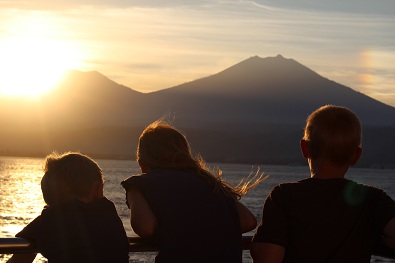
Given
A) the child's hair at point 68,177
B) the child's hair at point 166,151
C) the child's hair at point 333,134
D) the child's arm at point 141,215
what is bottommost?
the child's arm at point 141,215

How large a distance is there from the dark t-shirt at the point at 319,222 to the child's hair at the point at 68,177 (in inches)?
29.1

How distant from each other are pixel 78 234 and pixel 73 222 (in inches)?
2.1

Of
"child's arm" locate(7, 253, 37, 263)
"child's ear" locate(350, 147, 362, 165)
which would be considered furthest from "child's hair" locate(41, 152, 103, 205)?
"child's ear" locate(350, 147, 362, 165)

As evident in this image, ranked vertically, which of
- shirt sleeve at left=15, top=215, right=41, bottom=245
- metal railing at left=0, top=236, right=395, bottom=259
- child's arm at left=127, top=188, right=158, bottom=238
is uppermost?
child's arm at left=127, top=188, right=158, bottom=238

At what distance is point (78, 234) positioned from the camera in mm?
3559

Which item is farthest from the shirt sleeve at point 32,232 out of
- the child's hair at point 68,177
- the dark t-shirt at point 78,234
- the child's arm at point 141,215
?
the child's arm at point 141,215

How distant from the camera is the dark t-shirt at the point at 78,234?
349 centimetres

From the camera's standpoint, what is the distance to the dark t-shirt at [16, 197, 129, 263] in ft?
11.5

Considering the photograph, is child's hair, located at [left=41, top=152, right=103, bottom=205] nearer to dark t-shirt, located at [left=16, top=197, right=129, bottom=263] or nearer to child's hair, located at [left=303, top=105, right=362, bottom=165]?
dark t-shirt, located at [left=16, top=197, right=129, bottom=263]

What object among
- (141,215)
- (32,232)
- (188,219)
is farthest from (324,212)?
(32,232)

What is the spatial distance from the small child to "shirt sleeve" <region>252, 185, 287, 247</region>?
0.64 metres

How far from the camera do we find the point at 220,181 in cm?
381

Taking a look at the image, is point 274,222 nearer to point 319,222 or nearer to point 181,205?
point 319,222

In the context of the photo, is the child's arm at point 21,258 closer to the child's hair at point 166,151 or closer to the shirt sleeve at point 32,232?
the shirt sleeve at point 32,232
